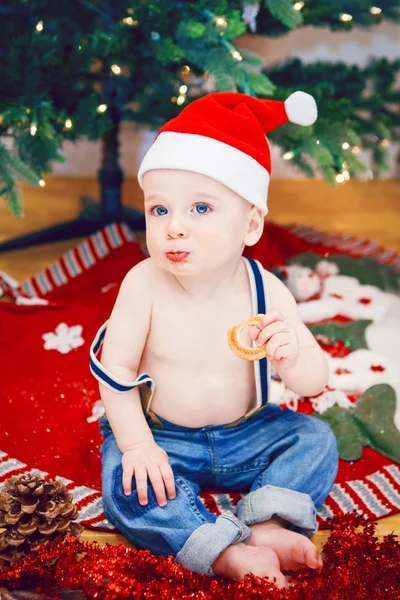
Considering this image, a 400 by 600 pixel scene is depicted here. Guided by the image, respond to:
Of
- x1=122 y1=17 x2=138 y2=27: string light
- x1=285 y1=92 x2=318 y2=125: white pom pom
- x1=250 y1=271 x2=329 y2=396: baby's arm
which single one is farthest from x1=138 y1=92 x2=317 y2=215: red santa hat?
x1=122 y1=17 x2=138 y2=27: string light

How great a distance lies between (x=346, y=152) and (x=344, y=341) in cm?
38

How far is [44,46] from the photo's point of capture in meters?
1.36

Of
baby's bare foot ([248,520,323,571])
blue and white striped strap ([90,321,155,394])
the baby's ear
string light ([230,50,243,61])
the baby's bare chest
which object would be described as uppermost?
string light ([230,50,243,61])

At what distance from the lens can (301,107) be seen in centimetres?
90

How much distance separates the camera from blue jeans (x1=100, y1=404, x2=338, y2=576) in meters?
0.84

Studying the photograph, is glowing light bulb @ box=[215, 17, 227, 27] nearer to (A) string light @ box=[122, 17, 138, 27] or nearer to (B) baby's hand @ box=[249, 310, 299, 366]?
(A) string light @ box=[122, 17, 138, 27]

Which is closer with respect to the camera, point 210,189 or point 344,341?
point 210,189

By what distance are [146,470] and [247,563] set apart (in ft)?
0.56

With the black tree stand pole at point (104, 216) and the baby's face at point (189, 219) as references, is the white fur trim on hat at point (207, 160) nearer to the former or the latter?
the baby's face at point (189, 219)

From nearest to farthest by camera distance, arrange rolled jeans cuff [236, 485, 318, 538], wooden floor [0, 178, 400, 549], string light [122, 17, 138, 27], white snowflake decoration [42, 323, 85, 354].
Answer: rolled jeans cuff [236, 485, 318, 538] → white snowflake decoration [42, 323, 85, 354] → string light [122, 17, 138, 27] → wooden floor [0, 178, 400, 549]

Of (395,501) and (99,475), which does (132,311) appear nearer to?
(99,475)

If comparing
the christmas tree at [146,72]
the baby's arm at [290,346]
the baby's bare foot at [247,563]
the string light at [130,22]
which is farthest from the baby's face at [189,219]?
the string light at [130,22]

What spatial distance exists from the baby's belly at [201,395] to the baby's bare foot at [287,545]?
0.16m

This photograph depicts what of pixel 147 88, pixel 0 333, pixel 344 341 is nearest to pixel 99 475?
pixel 0 333
